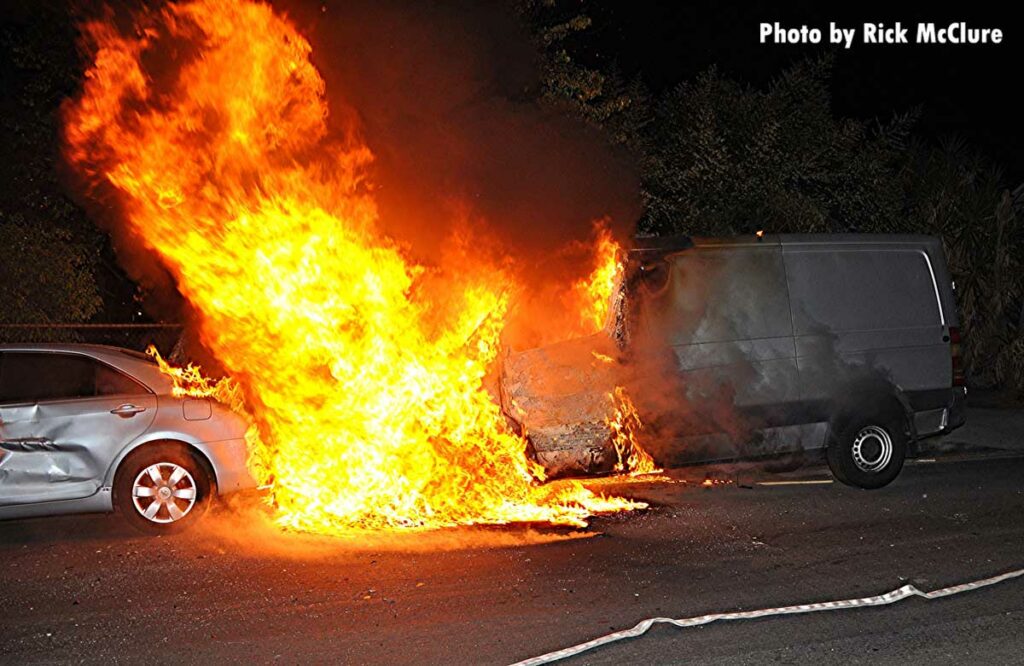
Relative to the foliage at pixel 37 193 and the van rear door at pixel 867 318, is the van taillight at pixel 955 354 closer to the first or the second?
the van rear door at pixel 867 318

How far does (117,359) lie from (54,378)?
465mm

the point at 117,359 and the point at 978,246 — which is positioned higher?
the point at 978,246

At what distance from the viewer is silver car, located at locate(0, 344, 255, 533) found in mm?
7434

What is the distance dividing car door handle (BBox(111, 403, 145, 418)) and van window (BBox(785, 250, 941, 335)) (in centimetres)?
536

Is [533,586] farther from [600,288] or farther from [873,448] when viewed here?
[873,448]

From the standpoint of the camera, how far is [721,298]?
852 centimetres

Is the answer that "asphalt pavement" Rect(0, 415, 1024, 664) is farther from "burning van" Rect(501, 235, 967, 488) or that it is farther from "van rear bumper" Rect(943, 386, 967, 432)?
"van rear bumper" Rect(943, 386, 967, 432)

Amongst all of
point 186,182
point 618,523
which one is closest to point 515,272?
point 618,523

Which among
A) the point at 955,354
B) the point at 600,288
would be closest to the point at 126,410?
the point at 600,288

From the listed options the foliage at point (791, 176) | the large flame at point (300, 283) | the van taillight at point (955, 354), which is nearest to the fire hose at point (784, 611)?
the large flame at point (300, 283)

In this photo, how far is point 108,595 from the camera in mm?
6039

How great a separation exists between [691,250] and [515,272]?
146 cm

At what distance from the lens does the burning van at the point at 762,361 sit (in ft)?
26.2

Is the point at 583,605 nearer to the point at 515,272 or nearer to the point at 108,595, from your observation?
the point at 108,595
